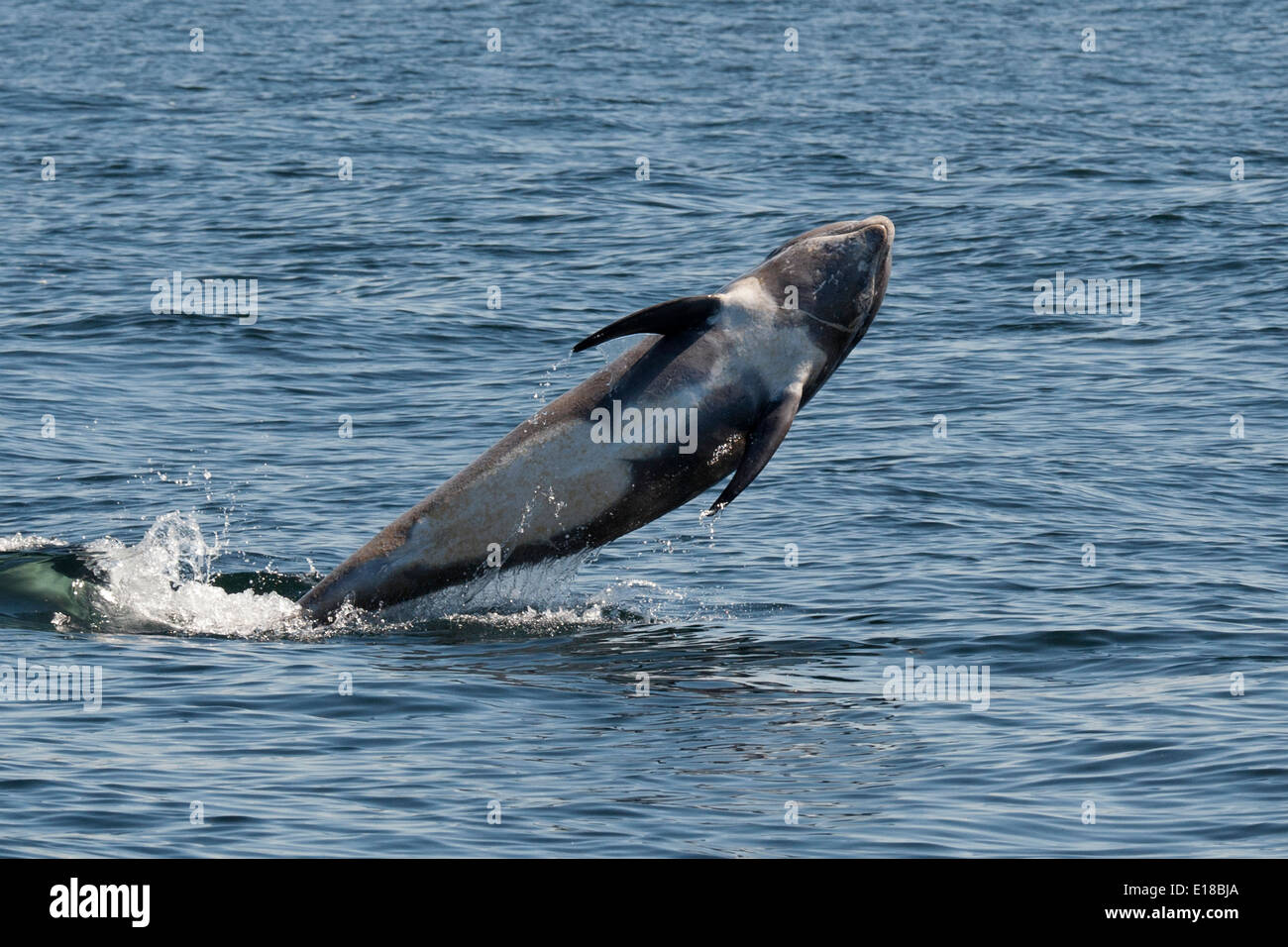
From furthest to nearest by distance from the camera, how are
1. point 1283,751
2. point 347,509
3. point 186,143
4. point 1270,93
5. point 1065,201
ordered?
1. point 1270,93
2. point 186,143
3. point 1065,201
4. point 347,509
5. point 1283,751

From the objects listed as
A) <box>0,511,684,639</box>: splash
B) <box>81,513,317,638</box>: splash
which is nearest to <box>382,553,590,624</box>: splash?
<box>0,511,684,639</box>: splash

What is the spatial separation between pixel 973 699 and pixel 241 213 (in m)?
28.3

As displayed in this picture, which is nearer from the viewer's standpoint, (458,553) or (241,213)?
(458,553)

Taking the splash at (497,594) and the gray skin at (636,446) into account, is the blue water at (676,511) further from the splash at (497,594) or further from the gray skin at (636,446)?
the gray skin at (636,446)

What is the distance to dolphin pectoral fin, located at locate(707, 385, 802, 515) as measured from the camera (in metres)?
16.5

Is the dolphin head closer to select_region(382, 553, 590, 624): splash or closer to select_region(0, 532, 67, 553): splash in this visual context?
select_region(382, 553, 590, 624): splash

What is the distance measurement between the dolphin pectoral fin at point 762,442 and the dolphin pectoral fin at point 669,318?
108 cm

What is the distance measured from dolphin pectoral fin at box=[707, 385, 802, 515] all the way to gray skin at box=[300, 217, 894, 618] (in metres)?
0.02

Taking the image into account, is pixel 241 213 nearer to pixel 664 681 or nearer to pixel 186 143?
pixel 186 143

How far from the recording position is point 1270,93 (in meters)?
52.4

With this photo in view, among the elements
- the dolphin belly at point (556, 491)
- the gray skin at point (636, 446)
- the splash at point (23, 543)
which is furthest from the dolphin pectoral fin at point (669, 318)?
the splash at point (23, 543)

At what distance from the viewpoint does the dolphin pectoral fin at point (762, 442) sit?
16484 mm
